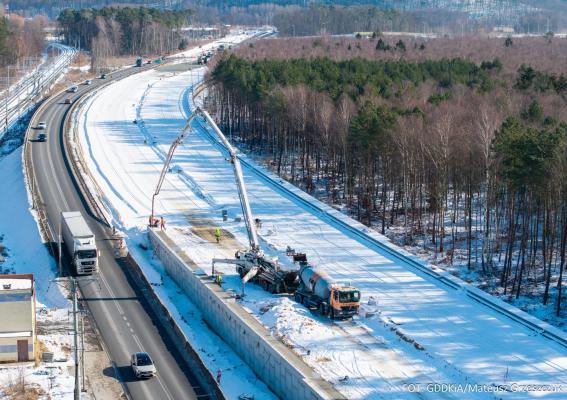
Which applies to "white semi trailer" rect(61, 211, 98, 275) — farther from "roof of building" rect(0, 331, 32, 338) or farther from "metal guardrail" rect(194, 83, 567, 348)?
"metal guardrail" rect(194, 83, 567, 348)

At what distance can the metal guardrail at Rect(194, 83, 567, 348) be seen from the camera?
150ft

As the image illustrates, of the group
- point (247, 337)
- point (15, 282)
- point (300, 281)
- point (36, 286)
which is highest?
point (15, 282)

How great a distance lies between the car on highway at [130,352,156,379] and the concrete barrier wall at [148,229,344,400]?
16.6 feet

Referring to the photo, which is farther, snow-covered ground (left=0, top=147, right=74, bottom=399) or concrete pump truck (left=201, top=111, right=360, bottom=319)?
concrete pump truck (left=201, top=111, right=360, bottom=319)

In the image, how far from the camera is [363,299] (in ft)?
166

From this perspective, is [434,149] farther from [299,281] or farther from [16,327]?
[16,327]

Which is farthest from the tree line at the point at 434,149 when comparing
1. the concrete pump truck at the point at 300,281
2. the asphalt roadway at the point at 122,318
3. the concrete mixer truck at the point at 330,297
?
Result: the asphalt roadway at the point at 122,318

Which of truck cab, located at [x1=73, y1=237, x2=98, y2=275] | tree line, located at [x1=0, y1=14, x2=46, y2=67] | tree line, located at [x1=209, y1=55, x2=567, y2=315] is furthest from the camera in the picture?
tree line, located at [x1=0, y1=14, x2=46, y2=67]

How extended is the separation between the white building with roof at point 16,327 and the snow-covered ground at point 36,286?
0.74 m

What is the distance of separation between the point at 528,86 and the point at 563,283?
42497mm

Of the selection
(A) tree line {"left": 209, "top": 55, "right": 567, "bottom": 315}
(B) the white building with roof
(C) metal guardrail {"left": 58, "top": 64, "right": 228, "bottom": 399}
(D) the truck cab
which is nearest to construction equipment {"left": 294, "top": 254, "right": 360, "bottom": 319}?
(C) metal guardrail {"left": 58, "top": 64, "right": 228, "bottom": 399}

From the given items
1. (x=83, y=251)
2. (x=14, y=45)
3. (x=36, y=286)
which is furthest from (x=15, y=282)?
(x=14, y=45)

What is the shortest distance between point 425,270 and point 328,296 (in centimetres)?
1027

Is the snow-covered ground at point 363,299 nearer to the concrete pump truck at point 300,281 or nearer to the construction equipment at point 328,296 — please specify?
the construction equipment at point 328,296
